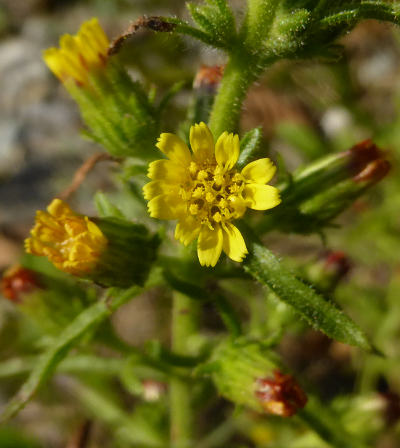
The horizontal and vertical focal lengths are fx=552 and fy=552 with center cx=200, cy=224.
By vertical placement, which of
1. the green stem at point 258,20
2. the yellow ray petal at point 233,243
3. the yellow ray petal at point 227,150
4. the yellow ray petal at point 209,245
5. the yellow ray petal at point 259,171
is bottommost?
the yellow ray petal at point 233,243

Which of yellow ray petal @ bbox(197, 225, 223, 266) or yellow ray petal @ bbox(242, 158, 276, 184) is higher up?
yellow ray petal @ bbox(242, 158, 276, 184)

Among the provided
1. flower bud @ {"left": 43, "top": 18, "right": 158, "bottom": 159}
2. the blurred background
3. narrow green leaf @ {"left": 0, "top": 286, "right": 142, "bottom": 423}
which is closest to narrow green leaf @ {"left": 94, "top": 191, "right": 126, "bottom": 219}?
flower bud @ {"left": 43, "top": 18, "right": 158, "bottom": 159}

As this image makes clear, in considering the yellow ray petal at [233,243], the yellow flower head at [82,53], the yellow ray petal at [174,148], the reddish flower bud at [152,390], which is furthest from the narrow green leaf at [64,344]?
the reddish flower bud at [152,390]

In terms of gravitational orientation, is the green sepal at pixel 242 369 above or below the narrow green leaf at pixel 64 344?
below

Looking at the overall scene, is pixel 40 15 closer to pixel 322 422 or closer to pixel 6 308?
pixel 6 308

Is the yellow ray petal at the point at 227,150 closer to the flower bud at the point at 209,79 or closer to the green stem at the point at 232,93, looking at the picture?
the green stem at the point at 232,93

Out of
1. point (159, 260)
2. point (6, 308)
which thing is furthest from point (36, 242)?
point (6, 308)

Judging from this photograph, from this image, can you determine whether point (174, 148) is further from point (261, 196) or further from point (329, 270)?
point (329, 270)

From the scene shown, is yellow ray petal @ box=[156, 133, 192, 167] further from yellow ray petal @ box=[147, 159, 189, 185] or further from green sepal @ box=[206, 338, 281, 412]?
green sepal @ box=[206, 338, 281, 412]
